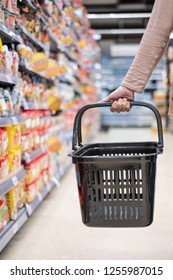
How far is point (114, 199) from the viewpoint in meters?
1.64

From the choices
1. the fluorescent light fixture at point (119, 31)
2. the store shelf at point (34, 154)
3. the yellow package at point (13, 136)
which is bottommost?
the store shelf at point (34, 154)

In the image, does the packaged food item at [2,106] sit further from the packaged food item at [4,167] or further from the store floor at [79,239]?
the store floor at [79,239]

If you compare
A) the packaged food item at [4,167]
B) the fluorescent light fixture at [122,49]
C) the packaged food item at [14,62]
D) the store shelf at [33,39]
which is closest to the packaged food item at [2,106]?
the packaged food item at [4,167]

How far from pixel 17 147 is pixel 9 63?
0.59 metres

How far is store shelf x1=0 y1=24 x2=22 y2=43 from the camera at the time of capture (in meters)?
2.77

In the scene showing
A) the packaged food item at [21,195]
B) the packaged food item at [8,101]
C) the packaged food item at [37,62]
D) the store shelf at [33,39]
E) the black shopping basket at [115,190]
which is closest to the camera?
the black shopping basket at [115,190]

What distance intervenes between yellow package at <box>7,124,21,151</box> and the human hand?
136 centimetres

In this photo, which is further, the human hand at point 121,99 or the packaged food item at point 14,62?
the packaged food item at point 14,62

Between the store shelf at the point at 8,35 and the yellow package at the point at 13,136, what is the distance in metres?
0.61

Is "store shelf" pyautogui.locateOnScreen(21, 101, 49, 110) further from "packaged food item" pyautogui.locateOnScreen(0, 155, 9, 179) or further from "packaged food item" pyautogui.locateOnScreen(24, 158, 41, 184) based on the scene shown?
"packaged food item" pyautogui.locateOnScreen(0, 155, 9, 179)

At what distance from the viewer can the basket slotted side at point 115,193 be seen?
160 centimetres

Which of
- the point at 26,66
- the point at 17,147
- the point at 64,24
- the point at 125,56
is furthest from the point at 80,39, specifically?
the point at 125,56

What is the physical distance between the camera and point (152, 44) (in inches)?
65.4
